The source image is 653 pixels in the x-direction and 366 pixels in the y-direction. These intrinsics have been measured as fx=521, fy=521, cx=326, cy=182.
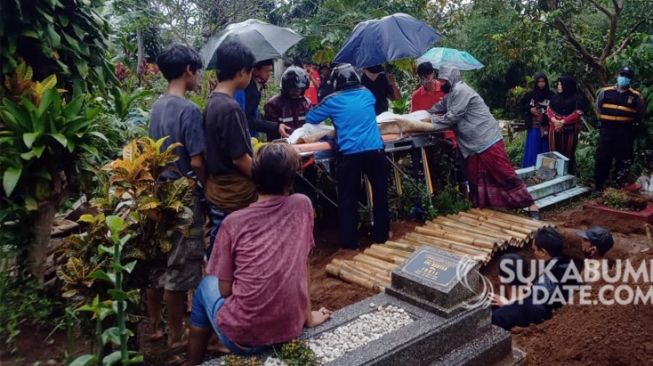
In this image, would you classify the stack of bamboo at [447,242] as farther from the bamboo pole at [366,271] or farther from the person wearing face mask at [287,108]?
the person wearing face mask at [287,108]

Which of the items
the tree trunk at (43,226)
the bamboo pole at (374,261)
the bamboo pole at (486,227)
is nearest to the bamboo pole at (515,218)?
the bamboo pole at (486,227)

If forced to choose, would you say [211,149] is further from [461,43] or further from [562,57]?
[461,43]

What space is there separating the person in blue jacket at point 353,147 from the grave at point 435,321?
1.66m

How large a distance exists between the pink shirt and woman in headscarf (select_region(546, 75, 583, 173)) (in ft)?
20.1

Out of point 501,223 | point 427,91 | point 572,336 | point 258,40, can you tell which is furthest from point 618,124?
point 258,40

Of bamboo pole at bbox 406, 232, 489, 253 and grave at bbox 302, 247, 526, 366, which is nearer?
grave at bbox 302, 247, 526, 366

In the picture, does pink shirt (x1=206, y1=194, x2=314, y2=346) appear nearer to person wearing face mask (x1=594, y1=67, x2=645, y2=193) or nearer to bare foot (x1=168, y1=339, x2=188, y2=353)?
bare foot (x1=168, y1=339, x2=188, y2=353)

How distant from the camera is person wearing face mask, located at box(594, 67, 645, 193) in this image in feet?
21.9

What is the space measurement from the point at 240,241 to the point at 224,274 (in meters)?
0.19

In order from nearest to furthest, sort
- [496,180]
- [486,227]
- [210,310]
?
[210,310]
[486,227]
[496,180]

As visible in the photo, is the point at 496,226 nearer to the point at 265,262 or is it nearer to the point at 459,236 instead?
the point at 459,236

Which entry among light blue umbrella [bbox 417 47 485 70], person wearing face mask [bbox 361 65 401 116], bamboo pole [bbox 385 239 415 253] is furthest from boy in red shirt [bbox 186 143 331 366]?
light blue umbrella [bbox 417 47 485 70]

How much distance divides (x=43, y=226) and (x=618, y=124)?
6675 millimetres

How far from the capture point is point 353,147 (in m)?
4.68
